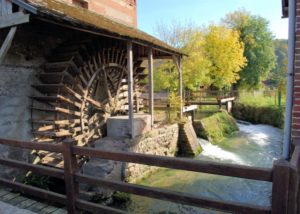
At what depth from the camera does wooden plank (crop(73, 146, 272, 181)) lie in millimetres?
2059

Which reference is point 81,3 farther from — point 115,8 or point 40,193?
point 40,193

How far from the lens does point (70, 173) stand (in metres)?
2.90

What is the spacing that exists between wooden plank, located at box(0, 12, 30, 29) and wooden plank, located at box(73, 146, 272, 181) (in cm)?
280

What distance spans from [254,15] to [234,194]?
78.1 feet

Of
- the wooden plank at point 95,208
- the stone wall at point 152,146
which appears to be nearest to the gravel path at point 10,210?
the wooden plank at point 95,208

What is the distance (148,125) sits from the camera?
851cm

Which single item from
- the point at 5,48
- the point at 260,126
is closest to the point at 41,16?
the point at 5,48

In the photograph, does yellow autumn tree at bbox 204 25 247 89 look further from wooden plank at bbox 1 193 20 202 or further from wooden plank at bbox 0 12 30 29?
wooden plank at bbox 1 193 20 202

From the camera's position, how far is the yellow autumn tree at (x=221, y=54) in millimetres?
19875

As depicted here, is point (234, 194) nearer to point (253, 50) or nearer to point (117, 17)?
point (117, 17)

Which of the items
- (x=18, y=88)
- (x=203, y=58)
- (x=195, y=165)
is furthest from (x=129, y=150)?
(x=203, y=58)

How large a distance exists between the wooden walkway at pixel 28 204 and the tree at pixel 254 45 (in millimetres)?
24965

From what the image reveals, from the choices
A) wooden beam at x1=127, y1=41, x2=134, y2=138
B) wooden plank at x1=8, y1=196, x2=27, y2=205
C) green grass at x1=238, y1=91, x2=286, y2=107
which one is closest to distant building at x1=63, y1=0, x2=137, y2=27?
wooden beam at x1=127, y1=41, x2=134, y2=138

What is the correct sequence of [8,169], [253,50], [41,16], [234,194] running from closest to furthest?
[41,16] < [8,169] < [234,194] < [253,50]
